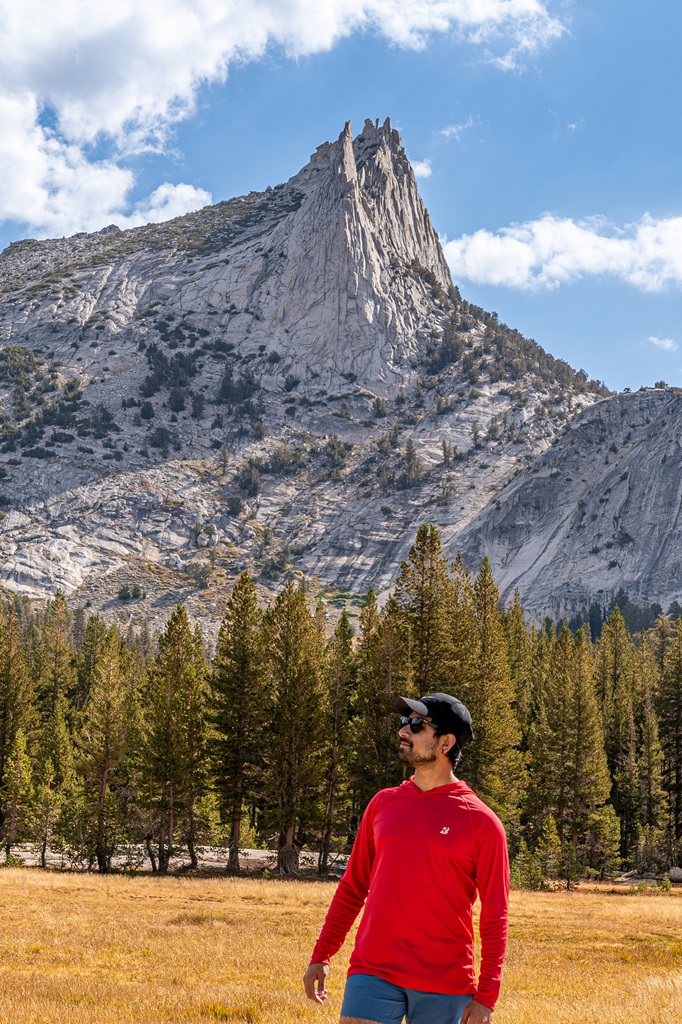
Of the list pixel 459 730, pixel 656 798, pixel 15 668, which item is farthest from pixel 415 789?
pixel 656 798

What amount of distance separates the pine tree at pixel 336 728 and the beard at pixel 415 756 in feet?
120

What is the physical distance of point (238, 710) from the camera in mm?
41062

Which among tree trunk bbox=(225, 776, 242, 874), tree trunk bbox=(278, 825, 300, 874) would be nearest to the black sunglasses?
tree trunk bbox=(278, 825, 300, 874)

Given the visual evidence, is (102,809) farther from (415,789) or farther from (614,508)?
(614,508)

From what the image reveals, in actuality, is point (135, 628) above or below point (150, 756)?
above

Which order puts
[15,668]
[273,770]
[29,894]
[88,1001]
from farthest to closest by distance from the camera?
1. [15,668]
2. [273,770]
3. [29,894]
4. [88,1001]

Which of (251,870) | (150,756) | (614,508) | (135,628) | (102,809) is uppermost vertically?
(614,508)

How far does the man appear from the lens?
4996mm

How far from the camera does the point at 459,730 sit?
5.37m

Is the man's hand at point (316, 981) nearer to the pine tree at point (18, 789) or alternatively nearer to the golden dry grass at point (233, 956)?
the golden dry grass at point (233, 956)

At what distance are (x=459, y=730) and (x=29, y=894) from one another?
88.6 feet

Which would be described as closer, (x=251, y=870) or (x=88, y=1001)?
(x=88, y=1001)

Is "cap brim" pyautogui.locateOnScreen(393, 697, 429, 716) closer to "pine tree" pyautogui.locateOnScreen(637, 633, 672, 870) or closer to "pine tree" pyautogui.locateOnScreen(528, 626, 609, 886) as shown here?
"pine tree" pyautogui.locateOnScreen(528, 626, 609, 886)

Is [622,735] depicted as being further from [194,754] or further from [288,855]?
[194,754]
